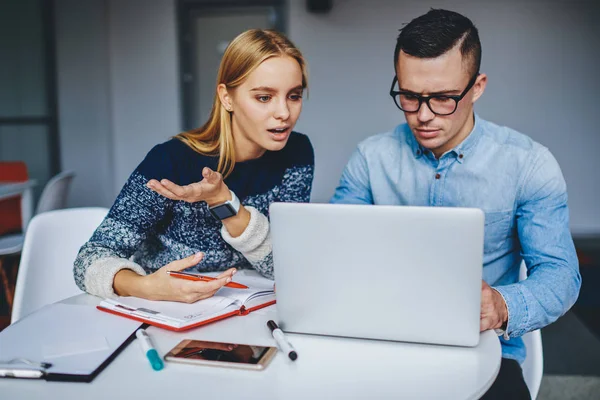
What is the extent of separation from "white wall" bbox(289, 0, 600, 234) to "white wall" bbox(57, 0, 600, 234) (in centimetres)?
1

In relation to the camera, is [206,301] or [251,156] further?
[251,156]

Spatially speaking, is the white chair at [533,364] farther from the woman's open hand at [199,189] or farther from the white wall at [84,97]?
the white wall at [84,97]

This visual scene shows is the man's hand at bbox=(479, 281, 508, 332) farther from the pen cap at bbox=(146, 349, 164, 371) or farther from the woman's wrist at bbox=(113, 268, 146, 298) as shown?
the woman's wrist at bbox=(113, 268, 146, 298)

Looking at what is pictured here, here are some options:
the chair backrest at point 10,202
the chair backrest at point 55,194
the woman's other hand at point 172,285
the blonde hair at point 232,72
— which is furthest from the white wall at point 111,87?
the woman's other hand at point 172,285

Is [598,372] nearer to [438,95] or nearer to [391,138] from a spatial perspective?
[391,138]

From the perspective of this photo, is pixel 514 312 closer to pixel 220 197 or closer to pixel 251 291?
pixel 251 291

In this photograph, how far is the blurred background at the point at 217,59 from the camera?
5.67 metres

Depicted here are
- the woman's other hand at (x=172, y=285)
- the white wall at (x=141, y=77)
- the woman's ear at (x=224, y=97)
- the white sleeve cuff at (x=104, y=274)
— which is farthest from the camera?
the white wall at (x=141, y=77)

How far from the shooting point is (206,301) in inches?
54.0

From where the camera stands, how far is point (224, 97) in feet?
5.80

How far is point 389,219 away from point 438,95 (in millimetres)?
655

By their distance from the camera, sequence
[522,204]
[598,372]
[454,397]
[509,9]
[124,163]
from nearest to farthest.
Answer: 1. [454,397]
2. [522,204]
3. [598,372]
4. [509,9]
5. [124,163]

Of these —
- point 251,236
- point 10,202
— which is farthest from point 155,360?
point 10,202

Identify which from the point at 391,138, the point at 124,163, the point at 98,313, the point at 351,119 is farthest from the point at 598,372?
the point at 124,163
